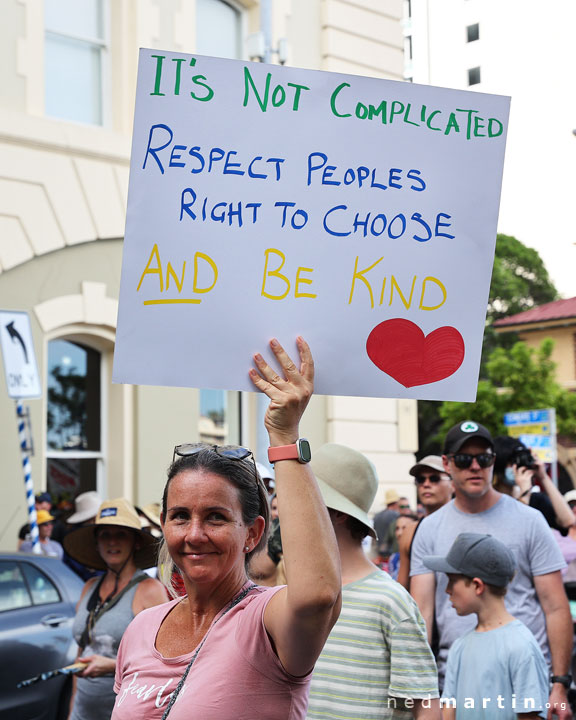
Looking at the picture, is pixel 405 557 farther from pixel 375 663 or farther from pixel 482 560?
pixel 375 663

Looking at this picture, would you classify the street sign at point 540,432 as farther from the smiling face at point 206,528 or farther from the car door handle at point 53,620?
the smiling face at point 206,528

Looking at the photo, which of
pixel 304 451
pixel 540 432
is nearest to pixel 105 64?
pixel 540 432

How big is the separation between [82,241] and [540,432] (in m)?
6.22

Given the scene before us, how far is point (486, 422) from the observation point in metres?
38.9

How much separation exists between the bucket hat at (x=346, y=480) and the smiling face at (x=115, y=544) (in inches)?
65.5

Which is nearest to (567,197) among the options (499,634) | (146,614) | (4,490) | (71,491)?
(499,634)

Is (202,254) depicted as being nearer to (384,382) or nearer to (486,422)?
(384,382)

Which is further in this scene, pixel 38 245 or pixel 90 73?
pixel 90 73

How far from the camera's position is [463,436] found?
539 cm

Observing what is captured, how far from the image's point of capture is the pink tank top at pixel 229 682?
2.23 meters

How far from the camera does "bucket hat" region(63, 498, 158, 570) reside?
5352 millimetres

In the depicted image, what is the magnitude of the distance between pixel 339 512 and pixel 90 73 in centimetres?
1063

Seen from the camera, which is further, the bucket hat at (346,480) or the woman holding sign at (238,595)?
the bucket hat at (346,480)

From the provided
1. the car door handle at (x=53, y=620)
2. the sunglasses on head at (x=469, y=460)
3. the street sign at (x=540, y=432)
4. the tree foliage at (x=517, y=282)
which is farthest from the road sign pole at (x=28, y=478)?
the tree foliage at (x=517, y=282)
